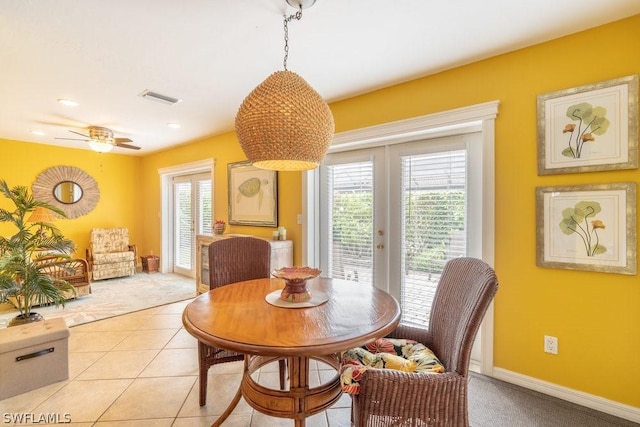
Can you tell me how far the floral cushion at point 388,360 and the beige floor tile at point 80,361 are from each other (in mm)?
2228

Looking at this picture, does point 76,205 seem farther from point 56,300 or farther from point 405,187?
point 405,187

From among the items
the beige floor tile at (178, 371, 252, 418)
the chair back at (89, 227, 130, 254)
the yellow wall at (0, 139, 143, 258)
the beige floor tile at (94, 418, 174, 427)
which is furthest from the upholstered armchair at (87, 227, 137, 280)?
the beige floor tile at (94, 418, 174, 427)

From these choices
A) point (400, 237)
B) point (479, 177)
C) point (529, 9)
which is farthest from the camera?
point (400, 237)

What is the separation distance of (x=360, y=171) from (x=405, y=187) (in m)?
0.53

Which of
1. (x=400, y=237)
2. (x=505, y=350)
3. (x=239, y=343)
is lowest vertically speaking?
(x=505, y=350)

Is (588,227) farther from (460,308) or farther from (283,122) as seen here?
(283,122)

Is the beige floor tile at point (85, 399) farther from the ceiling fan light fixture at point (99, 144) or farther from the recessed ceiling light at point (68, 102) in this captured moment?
the ceiling fan light fixture at point (99, 144)

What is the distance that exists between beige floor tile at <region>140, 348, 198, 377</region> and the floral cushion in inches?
59.9

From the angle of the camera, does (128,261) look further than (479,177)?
Yes

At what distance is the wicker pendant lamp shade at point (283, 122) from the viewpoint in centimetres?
126

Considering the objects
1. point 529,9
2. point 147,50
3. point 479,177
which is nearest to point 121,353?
point 147,50

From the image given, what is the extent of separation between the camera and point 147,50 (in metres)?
2.14

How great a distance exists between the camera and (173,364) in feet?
7.98

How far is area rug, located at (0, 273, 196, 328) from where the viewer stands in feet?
11.6
